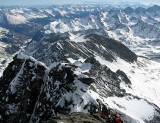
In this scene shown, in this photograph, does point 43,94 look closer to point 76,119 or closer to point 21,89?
point 21,89

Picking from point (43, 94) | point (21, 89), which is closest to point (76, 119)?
point (43, 94)

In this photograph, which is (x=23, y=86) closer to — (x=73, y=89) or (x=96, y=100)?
(x=73, y=89)

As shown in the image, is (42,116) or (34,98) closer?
(42,116)

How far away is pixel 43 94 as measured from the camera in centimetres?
7444

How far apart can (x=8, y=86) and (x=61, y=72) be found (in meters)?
14.3

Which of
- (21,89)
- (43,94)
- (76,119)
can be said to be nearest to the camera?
(76,119)

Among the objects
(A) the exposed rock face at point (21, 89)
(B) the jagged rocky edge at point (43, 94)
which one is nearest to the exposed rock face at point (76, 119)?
(B) the jagged rocky edge at point (43, 94)

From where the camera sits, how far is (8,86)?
7938 centimetres

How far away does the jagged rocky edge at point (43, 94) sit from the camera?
70.9 metres

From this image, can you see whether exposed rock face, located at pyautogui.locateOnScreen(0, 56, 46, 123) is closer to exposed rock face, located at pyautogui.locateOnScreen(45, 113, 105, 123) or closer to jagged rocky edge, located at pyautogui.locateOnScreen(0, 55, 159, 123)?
jagged rocky edge, located at pyautogui.locateOnScreen(0, 55, 159, 123)

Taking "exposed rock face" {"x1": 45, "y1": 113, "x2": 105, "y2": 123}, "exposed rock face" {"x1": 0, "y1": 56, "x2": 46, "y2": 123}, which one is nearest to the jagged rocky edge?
"exposed rock face" {"x1": 0, "y1": 56, "x2": 46, "y2": 123}

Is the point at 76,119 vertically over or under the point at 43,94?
over

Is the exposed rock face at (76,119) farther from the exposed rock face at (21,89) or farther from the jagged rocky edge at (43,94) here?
the exposed rock face at (21,89)

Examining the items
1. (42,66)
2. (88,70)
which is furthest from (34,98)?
(88,70)
